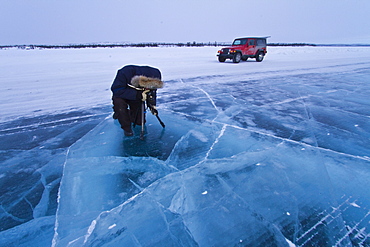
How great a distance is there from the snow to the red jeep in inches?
425

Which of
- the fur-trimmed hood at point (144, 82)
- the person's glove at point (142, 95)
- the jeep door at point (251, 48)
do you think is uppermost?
the jeep door at point (251, 48)

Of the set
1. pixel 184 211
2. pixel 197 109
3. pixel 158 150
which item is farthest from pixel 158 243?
Result: pixel 197 109

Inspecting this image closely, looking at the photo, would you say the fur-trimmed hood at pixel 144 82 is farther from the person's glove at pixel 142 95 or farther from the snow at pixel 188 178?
the snow at pixel 188 178

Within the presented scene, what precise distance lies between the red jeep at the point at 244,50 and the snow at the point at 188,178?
1079 cm

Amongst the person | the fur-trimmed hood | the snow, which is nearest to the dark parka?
the person

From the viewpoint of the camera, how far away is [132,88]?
318 centimetres

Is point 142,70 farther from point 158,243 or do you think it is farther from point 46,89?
point 46,89

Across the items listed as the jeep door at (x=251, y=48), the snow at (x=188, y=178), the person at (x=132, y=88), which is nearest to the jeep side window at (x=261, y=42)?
the jeep door at (x=251, y=48)

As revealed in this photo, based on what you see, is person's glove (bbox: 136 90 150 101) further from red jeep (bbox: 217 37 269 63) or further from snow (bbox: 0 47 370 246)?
red jeep (bbox: 217 37 269 63)

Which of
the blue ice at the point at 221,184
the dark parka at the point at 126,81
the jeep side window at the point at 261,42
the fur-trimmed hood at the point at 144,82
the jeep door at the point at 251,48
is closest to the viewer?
the blue ice at the point at 221,184

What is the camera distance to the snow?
1729mm

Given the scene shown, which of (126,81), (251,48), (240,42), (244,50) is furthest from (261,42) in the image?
(126,81)

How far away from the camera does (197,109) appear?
4809 millimetres

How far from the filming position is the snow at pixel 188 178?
1.73 m
